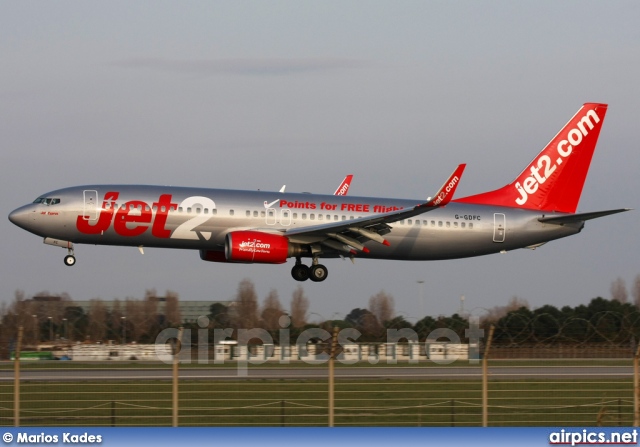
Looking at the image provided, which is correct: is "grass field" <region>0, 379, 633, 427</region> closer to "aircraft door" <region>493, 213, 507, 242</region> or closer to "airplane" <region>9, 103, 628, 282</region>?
"airplane" <region>9, 103, 628, 282</region>

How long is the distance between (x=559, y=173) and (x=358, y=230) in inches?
456

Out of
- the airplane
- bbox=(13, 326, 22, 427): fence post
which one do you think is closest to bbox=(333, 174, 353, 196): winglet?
the airplane

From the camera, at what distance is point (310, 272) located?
43344 millimetres

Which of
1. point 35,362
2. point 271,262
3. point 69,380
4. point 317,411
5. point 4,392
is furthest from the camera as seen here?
point 271,262

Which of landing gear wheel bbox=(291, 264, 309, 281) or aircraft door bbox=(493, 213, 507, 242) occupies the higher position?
aircraft door bbox=(493, 213, 507, 242)

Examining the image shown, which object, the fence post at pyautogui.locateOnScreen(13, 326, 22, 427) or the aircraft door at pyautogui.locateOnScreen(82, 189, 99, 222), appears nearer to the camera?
the fence post at pyautogui.locateOnScreen(13, 326, 22, 427)

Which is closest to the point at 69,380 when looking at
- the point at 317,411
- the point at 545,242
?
the point at 317,411

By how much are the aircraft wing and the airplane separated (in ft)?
0.16

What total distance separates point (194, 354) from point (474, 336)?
9996 millimetres

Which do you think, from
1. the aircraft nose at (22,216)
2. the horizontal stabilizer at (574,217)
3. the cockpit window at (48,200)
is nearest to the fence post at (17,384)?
the cockpit window at (48,200)

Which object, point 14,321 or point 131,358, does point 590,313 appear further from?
point 14,321

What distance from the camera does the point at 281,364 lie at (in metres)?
38.6

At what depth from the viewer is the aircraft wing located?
38062 mm

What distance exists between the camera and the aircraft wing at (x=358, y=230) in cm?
3806
